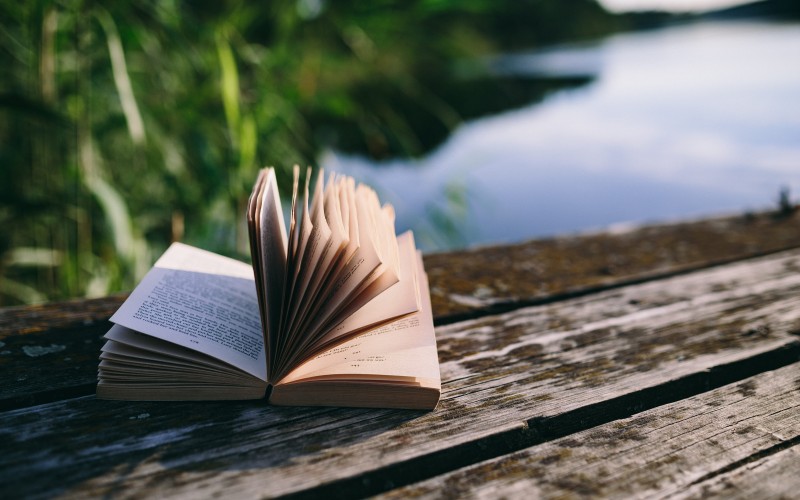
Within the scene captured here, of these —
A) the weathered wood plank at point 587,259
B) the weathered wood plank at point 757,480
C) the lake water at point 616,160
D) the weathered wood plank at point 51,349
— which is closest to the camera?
the weathered wood plank at point 757,480

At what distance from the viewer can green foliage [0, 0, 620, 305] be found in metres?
1.31

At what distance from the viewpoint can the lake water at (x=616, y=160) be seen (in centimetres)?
284

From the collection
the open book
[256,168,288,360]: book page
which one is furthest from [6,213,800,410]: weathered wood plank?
[256,168,288,360]: book page

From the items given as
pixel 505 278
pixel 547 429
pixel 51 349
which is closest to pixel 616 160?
pixel 505 278

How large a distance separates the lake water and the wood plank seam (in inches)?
37.8

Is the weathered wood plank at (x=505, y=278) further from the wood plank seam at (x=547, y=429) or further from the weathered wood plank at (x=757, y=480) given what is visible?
the weathered wood plank at (x=757, y=480)

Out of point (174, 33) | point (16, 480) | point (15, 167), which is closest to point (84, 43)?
point (174, 33)

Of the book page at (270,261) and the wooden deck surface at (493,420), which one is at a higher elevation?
the book page at (270,261)

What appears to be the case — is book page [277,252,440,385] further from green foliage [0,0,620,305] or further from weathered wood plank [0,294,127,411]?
green foliage [0,0,620,305]

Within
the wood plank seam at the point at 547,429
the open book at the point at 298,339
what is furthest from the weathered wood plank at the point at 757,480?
the open book at the point at 298,339

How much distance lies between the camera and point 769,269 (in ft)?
3.55

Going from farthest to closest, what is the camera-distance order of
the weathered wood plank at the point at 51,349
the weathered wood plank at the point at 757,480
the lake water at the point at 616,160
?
the lake water at the point at 616,160, the weathered wood plank at the point at 51,349, the weathered wood plank at the point at 757,480

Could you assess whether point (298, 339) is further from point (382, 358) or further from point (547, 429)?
point (547, 429)

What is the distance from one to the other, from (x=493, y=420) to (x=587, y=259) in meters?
0.64
